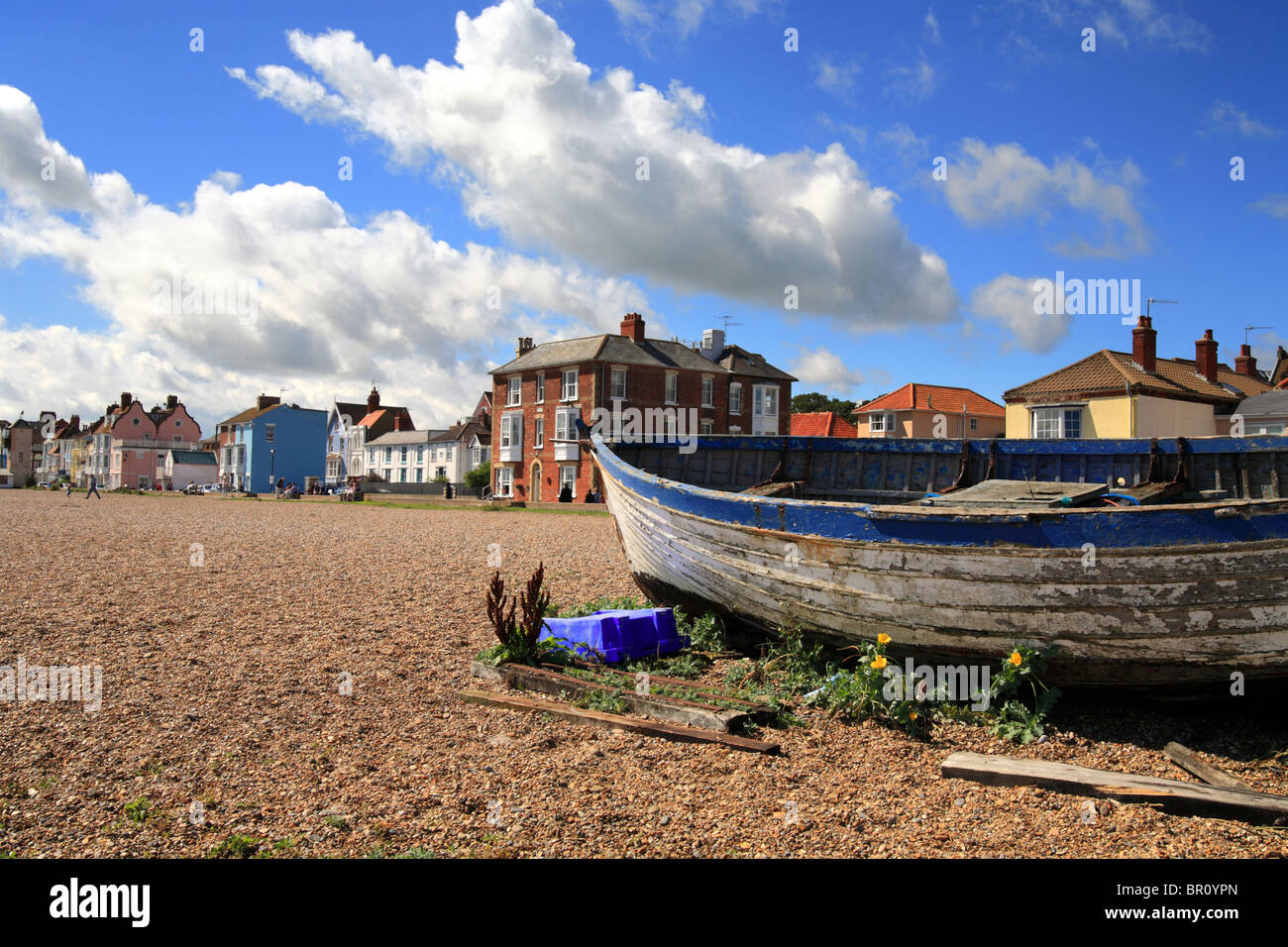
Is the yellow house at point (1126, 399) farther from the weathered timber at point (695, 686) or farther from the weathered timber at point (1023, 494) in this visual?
the weathered timber at point (695, 686)

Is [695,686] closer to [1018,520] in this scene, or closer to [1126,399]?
[1018,520]

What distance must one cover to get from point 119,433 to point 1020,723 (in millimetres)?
117508

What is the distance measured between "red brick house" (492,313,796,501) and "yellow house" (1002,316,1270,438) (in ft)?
54.2

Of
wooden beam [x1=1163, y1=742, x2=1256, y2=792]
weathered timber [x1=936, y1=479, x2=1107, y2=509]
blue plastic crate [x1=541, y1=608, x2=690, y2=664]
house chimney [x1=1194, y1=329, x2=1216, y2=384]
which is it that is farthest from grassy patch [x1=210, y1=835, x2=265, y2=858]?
house chimney [x1=1194, y1=329, x2=1216, y2=384]

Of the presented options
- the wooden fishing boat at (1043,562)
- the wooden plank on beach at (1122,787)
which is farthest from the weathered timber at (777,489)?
the wooden plank on beach at (1122,787)

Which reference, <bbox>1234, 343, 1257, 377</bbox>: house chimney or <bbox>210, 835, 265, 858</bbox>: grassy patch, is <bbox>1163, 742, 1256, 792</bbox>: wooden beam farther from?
<bbox>1234, 343, 1257, 377</bbox>: house chimney

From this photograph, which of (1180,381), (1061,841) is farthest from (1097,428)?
(1061,841)

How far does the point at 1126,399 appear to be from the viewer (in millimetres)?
32688

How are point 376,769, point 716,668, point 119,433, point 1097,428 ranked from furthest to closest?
point 119,433 < point 1097,428 < point 716,668 < point 376,769

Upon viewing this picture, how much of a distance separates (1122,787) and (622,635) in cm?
395

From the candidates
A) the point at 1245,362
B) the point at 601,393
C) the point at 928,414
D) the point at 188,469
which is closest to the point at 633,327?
the point at 601,393

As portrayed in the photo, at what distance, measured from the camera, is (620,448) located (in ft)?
36.3

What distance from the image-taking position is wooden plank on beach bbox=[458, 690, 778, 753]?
16.9 ft

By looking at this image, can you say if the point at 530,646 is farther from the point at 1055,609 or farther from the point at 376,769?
the point at 1055,609
